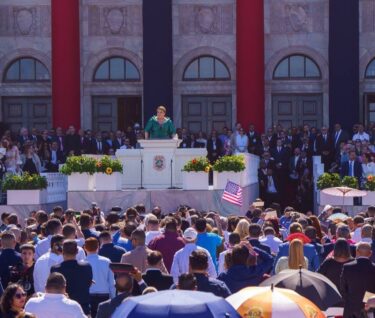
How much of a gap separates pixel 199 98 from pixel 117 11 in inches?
168

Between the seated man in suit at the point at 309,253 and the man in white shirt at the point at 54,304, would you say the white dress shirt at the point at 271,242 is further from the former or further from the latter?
the man in white shirt at the point at 54,304

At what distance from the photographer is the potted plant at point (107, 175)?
2997 cm

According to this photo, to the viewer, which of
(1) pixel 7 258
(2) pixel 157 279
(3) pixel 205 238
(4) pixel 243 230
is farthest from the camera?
(4) pixel 243 230

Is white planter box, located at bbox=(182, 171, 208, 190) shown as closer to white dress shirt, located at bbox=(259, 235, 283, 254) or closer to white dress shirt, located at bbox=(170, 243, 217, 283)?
white dress shirt, located at bbox=(259, 235, 283, 254)

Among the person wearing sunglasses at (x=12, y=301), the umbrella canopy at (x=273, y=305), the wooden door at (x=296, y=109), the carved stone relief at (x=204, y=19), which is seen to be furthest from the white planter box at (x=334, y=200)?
the person wearing sunglasses at (x=12, y=301)

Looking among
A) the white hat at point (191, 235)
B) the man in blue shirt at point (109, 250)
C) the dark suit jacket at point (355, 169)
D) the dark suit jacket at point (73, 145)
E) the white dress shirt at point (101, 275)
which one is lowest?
the white dress shirt at point (101, 275)

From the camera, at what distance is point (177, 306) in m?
8.48

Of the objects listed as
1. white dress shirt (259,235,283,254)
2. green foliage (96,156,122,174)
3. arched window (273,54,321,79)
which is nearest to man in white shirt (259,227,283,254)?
white dress shirt (259,235,283,254)

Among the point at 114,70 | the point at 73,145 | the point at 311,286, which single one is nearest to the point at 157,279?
the point at 311,286

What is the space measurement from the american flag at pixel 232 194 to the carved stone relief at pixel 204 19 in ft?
57.1

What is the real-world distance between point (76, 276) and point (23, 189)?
17010 millimetres

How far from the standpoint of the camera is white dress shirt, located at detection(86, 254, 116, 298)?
1384 centimetres

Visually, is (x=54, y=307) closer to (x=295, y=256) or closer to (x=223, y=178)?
(x=295, y=256)

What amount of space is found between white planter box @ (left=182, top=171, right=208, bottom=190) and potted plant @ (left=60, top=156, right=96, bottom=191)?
231 cm
